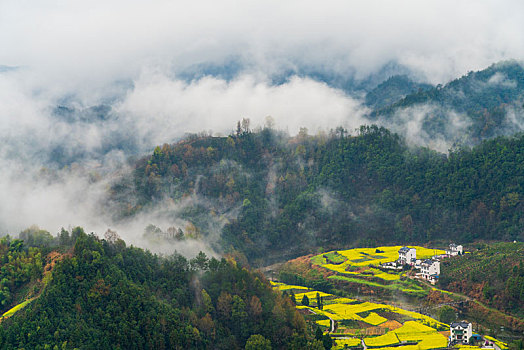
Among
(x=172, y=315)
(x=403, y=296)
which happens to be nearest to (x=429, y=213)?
(x=403, y=296)

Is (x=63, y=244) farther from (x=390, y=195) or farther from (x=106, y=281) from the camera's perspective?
(x=390, y=195)

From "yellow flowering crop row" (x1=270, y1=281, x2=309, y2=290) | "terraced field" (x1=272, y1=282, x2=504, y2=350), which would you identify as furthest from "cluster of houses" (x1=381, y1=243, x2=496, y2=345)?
"yellow flowering crop row" (x1=270, y1=281, x2=309, y2=290)

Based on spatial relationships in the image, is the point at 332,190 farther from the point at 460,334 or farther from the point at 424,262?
the point at 460,334

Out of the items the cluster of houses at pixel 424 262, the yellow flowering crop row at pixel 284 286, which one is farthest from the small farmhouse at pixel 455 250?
the yellow flowering crop row at pixel 284 286

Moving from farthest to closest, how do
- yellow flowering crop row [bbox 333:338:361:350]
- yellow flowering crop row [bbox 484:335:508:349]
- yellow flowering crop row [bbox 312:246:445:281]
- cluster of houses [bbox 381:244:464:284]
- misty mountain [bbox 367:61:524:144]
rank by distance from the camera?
misty mountain [bbox 367:61:524:144] < yellow flowering crop row [bbox 312:246:445:281] < cluster of houses [bbox 381:244:464:284] < yellow flowering crop row [bbox 333:338:361:350] < yellow flowering crop row [bbox 484:335:508:349]

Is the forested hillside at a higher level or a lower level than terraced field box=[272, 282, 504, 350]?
higher

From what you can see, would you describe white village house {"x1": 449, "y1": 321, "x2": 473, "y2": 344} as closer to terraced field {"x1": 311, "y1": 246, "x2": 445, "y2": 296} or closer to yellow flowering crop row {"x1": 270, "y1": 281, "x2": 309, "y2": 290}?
terraced field {"x1": 311, "y1": 246, "x2": 445, "y2": 296}
